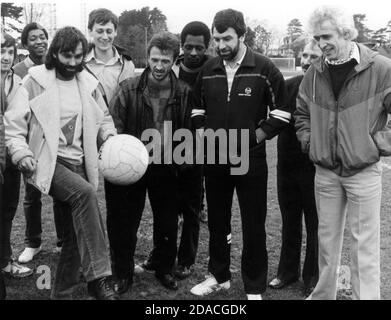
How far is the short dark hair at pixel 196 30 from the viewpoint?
5469 mm

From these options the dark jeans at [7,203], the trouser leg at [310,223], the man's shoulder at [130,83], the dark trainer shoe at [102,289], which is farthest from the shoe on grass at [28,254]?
the trouser leg at [310,223]

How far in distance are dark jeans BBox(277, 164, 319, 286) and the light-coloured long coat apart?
6.32 ft

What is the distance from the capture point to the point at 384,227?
7195 millimetres

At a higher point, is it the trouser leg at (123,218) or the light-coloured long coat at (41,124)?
the light-coloured long coat at (41,124)

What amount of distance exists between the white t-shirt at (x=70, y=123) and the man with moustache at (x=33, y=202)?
45.8 inches

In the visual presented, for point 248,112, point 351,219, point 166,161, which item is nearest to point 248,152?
point 248,112

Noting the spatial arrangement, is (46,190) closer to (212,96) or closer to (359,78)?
(212,96)

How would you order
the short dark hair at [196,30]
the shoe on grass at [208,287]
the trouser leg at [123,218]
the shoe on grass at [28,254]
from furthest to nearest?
1. the shoe on grass at [28,254]
2. the short dark hair at [196,30]
3. the shoe on grass at [208,287]
4. the trouser leg at [123,218]

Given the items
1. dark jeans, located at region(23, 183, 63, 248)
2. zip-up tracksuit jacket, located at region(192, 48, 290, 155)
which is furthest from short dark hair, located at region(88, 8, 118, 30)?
dark jeans, located at region(23, 183, 63, 248)

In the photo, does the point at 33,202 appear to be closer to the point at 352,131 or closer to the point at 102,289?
the point at 102,289

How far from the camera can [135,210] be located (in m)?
4.83

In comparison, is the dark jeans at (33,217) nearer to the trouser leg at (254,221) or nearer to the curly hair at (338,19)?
the trouser leg at (254,221)

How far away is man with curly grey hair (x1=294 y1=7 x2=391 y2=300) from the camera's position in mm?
3971

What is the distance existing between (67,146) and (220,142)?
1.39 metres
